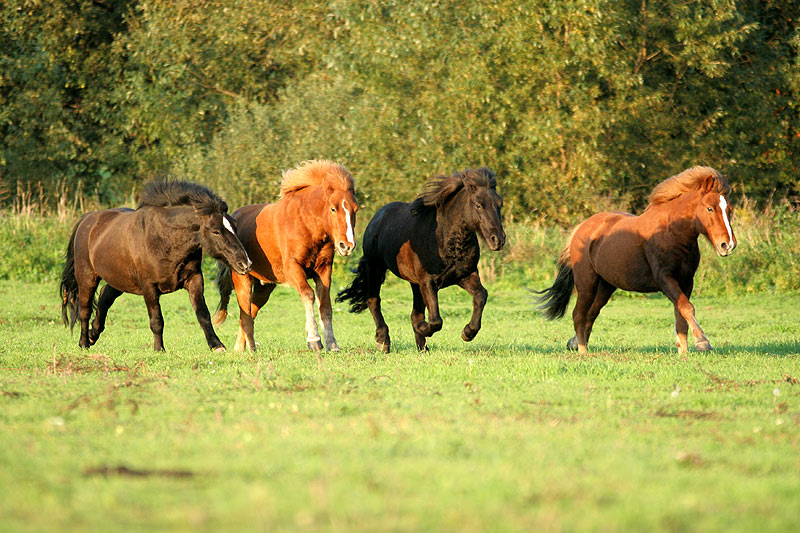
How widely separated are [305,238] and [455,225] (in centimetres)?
176

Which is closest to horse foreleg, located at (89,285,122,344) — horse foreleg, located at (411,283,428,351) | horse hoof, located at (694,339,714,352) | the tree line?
horse foreleg, located at (411,283,428,351)

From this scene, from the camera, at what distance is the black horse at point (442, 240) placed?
11.0 m

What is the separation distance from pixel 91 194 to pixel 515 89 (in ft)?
65.1

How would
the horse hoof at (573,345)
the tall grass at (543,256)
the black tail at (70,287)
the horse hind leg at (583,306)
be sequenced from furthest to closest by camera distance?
the tall grass at (543,256)
the black tail at (70,287)
the horse hoof at (573,345)
the horse hind leg at (583,306)

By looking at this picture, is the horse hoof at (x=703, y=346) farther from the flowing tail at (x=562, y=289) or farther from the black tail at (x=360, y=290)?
the black tail at (x=360, y=290)

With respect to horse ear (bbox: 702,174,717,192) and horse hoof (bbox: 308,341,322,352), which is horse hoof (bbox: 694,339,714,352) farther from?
horse hoof (bbox: 308,341,322,352)

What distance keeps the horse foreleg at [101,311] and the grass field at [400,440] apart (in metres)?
0.70

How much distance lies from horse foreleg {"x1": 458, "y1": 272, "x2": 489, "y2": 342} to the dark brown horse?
2.63 m

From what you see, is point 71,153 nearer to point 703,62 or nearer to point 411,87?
point 411,87

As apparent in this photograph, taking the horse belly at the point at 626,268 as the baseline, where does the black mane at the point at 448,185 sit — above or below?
above

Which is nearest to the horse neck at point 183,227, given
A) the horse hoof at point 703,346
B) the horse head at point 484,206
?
the horse head at point 484,206

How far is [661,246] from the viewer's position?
11.0m

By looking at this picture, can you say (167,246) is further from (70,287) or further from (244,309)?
(70,287)

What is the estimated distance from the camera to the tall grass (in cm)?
2038
